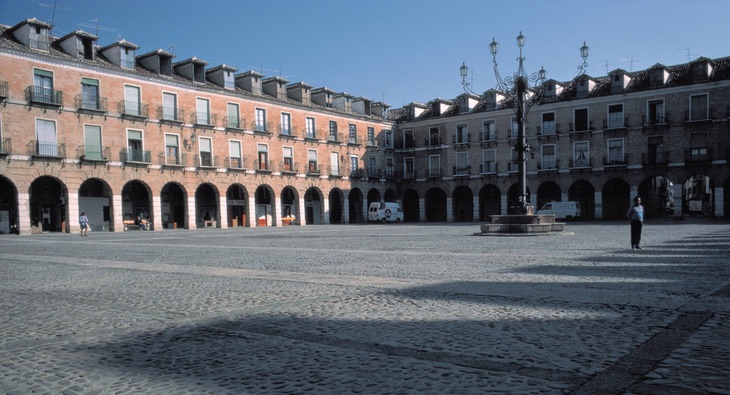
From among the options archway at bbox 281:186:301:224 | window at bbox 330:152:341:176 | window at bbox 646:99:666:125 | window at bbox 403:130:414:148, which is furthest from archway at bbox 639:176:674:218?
archway at bbox 281:186:301:224

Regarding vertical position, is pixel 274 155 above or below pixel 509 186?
above

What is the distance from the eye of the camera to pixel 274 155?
42344 mm

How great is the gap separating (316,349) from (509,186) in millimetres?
43800

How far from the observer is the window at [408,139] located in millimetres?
51719

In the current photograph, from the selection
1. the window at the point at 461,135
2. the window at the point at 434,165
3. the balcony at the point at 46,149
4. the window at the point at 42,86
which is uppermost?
the window at the point at 42,86

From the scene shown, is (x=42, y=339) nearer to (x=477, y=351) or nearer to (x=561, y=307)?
(x=477, y=351)

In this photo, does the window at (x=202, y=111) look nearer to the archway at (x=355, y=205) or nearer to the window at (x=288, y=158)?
the window at (x=288, y=158)

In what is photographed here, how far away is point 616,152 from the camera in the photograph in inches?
1629

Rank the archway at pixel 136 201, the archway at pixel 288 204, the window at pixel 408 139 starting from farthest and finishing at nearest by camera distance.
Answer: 1. the window at pixel 408 139
2. the archway at pixel 288 204
3. the archway at pixel 136 201

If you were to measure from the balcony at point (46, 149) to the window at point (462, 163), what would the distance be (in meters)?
30.8

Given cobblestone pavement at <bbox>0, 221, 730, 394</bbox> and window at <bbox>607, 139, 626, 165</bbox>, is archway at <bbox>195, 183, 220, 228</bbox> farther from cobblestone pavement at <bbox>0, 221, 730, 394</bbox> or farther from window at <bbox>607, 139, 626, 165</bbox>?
cobblestone pavement at <bbox>0, 221, 730, 394</bbox>

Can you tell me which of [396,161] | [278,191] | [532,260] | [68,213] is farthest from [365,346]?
[396,161]

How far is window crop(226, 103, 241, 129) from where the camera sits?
130 ft

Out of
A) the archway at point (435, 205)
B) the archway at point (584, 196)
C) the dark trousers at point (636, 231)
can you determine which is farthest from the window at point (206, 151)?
the dark trousers at point (636, 231)
